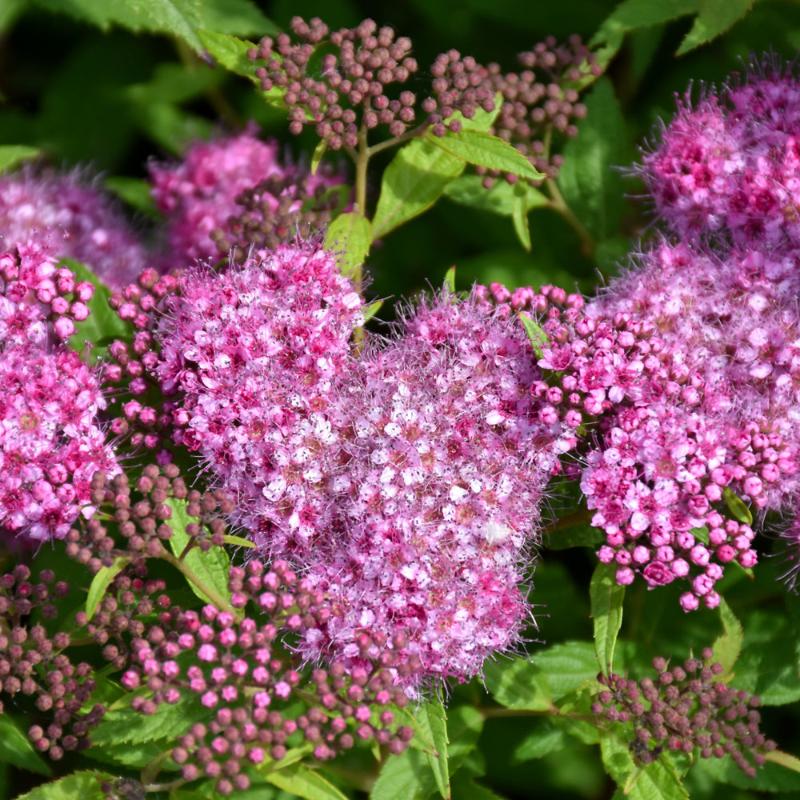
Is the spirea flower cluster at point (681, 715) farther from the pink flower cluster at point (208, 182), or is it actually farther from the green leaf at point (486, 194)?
the pink flower cluster at point (208, 182)

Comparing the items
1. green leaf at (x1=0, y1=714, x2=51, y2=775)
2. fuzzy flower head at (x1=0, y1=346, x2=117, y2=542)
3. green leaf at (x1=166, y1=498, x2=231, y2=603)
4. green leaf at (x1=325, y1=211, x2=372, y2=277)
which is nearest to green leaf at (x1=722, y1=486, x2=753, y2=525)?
green leaf at (x1=325, y1=211, x2=372, y2=277)

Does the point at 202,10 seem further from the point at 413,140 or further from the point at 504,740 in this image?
the point at 504,740

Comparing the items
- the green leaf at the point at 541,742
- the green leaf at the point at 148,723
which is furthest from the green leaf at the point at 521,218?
the green leaf at the point at 148,723

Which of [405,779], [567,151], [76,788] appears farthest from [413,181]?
[76,788]

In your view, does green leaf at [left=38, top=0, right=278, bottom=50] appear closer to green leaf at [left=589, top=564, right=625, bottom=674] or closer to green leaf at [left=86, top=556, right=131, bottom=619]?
green leaf at [left=86, top=556, right=131, bottom=619]

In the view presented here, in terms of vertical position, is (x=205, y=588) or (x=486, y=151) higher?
(x=486, y=151)

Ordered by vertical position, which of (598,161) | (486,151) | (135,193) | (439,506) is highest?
(486,151)

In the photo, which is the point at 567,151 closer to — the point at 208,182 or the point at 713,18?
the point at 713,18
